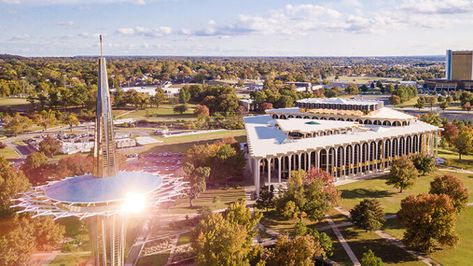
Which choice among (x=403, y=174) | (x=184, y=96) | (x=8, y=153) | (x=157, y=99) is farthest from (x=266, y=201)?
(x=184, y=96)

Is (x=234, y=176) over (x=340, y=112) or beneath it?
beneath

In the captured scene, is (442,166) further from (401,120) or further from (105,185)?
(105,185)

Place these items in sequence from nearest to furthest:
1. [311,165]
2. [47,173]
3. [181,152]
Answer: [47,173], [311,165], [181,152]

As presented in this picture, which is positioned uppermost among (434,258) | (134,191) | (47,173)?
(134,191)

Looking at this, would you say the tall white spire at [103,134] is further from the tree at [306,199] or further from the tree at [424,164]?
the tree at [424,164]

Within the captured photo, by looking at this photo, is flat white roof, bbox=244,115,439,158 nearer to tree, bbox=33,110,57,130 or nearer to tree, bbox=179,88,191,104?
tree, bbox=33,110,57,130

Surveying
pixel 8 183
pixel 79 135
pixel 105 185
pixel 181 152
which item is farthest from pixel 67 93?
pixel 105 185

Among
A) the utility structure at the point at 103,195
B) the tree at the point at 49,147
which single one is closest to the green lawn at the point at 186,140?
the tree at the point at 49,147

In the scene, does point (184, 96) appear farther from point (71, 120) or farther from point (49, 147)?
point (49, 147)
